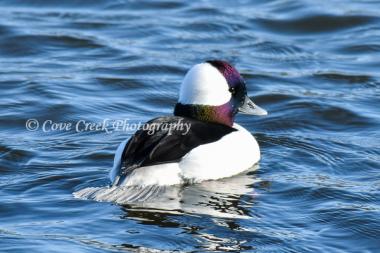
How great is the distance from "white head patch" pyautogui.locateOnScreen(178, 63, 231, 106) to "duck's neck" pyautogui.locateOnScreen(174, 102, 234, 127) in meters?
0.05

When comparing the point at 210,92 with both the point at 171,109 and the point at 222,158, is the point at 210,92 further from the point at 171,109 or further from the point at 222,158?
the point at 171,109

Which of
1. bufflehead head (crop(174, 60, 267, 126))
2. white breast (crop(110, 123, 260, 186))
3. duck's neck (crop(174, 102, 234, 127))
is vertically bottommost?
white breast (crop(110, 123, 260, 186))

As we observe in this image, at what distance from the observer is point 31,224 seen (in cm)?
916

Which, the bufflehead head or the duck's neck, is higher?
the bufflehead head

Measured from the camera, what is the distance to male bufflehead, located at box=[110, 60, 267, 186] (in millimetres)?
10070

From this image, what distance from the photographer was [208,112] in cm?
1117

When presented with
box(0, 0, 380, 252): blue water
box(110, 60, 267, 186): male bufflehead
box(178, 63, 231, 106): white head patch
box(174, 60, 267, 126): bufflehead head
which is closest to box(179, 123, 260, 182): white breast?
box(110, 60, 267, 186): male bufflehead

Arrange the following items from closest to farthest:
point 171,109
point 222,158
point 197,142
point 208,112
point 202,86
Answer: point 197,142, point 222,158, point 202,86, point 208,112, point 171,109

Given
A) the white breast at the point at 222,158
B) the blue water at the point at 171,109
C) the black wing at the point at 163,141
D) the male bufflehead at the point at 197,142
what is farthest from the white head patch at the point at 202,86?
the blue water at the point at 171,109

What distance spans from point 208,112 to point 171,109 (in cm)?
244

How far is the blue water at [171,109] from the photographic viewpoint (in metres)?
9.09

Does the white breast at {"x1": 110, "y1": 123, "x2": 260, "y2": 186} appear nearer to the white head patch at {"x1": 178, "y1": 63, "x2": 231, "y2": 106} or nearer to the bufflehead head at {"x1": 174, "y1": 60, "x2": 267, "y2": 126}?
the bufflehead head at {"x1": 174, "y1": 60, "x2": 267, "y2": 126}

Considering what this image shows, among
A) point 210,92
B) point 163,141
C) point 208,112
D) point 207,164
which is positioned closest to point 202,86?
point 210,92

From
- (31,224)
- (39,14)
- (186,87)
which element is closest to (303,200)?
(186,87)
